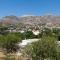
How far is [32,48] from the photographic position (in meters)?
25.0

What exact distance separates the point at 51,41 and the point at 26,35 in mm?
37632

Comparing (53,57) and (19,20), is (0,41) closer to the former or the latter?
(53,57)

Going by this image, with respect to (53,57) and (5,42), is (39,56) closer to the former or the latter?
(53,57)

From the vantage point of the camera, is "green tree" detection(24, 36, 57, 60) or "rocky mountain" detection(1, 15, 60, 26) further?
"rocky mountain" detection(1, 15, 60, 26)

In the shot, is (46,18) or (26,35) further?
(46,18)

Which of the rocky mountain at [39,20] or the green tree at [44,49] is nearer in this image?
the green tree at [44,49]

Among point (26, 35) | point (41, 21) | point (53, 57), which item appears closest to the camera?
point (53, 57)

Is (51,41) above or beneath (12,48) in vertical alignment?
above

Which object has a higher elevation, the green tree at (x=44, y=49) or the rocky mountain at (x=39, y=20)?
the green tree at (x=44, y=49)

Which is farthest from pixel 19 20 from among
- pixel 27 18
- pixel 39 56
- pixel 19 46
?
pixel 39 56

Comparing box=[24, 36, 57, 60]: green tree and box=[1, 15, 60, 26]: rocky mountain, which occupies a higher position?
box=[24, 36, 57, 60]: green tree

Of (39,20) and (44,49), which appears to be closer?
(44,49)

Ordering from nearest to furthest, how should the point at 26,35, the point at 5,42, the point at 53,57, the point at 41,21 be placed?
1. the point at 53,57
2. the point at 5,42
3. the point at 26,35
4. the point at 41,21

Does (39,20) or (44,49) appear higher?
(44,49)
